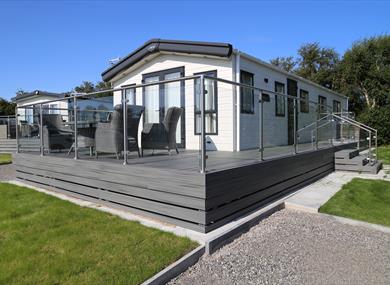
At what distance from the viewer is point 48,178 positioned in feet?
19.2

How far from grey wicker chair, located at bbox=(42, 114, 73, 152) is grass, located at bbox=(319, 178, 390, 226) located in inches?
191

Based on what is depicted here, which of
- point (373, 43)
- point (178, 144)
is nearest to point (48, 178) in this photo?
point (178, 144)

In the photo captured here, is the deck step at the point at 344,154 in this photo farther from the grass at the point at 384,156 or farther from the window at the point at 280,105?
the window at the point at 280,105

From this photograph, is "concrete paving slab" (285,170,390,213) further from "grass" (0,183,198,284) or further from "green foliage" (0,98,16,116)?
"green foliage" (0,98,16,116)

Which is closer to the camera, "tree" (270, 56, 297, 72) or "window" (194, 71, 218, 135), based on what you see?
"window" (194, 71, 218, 135)

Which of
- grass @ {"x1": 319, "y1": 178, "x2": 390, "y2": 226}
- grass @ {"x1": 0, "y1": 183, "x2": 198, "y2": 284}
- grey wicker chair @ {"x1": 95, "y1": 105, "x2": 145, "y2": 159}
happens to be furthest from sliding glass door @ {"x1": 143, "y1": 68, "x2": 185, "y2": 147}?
grass @ {"x1": 319, "y1": 178, "x2": 390, "y2": 226}

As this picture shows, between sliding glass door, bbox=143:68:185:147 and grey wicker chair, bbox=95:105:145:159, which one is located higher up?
sliding glass door, bbox=143:68:185:147

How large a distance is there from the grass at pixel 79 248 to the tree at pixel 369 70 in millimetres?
24557

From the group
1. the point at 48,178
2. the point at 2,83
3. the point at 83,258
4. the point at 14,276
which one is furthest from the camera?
the point at 2,83

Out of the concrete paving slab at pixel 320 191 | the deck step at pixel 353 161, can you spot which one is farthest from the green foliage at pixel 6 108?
the concrete paving slab at pixel 320 191

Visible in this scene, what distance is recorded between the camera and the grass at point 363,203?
425 cm

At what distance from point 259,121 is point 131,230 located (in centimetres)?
254

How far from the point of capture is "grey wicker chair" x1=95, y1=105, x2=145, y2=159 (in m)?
4.46

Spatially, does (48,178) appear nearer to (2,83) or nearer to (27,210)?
(27,210)
